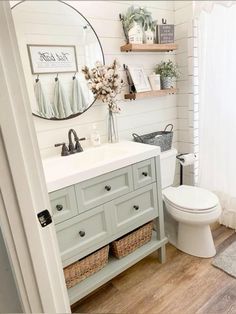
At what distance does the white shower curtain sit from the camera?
195 cm

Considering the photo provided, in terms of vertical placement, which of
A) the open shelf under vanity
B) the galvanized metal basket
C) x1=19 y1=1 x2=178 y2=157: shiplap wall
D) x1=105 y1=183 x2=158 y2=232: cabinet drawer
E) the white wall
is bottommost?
the open shelf under vanity

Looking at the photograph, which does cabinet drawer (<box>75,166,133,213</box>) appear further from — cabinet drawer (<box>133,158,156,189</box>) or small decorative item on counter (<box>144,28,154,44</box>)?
small decorative item on counter (<box>144,28,154,44</box>)

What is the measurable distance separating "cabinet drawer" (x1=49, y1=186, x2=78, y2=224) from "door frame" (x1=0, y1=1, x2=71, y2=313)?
1.38 feet

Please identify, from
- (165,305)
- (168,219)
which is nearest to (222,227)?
(168,219)

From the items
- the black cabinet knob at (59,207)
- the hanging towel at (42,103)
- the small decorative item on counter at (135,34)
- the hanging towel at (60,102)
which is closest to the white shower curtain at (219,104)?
the small decorative item on counter at (135,34)

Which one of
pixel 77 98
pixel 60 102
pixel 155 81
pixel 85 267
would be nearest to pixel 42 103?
pixel 60 102

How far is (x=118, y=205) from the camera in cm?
156

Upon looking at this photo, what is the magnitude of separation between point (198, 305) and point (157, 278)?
34 centimetres

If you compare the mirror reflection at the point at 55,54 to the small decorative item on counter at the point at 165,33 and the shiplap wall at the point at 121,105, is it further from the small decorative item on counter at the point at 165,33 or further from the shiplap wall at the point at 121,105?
the small decorative item on counter at the point at 165,33

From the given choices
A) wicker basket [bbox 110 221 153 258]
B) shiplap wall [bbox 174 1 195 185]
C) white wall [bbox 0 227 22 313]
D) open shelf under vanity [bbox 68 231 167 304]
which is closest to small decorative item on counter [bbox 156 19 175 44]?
shiplap wall [bbox 174 1 195 185]

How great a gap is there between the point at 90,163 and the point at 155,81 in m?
1.06

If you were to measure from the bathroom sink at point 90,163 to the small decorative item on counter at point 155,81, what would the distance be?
63cm

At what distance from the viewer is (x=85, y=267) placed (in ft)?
4.99

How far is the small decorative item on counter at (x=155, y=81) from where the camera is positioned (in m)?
2.16
